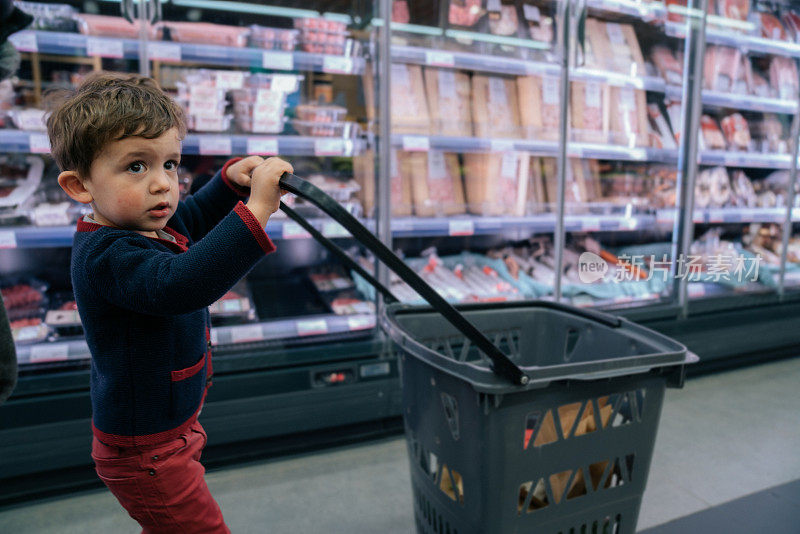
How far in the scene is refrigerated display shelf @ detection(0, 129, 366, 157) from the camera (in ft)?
5.96

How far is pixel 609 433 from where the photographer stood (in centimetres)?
93

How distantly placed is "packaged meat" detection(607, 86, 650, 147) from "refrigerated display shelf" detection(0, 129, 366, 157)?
1.49 m

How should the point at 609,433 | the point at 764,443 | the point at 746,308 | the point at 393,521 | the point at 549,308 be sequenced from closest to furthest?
the point at 609,433, the point at 549,308, the point at 393,521, the point at 764,443, the point at 746,308

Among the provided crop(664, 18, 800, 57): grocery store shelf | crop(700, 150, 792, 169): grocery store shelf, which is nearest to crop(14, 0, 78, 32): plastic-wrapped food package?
crop(664, 18, 800, 57): grocery store shelf

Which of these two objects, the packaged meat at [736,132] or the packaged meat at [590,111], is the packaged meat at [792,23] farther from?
the packaged meat at [590,111]

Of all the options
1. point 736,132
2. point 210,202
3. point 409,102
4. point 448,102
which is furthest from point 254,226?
point 736,132

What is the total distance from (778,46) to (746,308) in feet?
4.94

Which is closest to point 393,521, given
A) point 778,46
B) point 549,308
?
point 549,308

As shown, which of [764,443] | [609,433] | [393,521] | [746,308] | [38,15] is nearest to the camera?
[609,433]

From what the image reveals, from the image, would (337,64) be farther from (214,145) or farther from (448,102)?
(448,102)

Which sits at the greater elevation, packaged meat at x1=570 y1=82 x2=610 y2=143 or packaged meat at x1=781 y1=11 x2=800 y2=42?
packaged meat at x1=781 y1=11 x2=800 y2=42

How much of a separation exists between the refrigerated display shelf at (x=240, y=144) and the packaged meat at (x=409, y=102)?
301 millimetres

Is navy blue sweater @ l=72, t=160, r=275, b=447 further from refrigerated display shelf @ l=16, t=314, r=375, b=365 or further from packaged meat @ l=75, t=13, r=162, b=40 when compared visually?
packaged meat @ l=75, t=13, r=162, b=40

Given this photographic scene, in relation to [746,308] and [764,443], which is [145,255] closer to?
[764,443]
